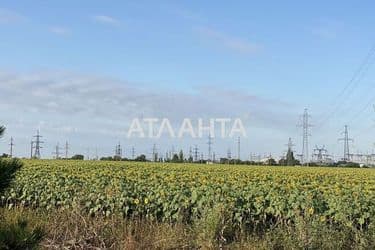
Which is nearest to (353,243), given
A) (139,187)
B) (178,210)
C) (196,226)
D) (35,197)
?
(196,226)

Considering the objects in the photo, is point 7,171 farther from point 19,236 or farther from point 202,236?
point 202,236

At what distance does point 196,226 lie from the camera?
797 centimetres

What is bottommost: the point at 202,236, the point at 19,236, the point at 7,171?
the point at 202,236

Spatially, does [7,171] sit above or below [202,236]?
above

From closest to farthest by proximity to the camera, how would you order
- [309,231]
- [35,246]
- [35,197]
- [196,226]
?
[35,246] → [309,231] → [196,226] → [35,197]

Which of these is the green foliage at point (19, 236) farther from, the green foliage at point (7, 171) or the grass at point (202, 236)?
the grass at point (202, 236)

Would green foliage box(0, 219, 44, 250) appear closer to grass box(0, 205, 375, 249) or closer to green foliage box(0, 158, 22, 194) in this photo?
green foliage box(0, 158, 22, 194)

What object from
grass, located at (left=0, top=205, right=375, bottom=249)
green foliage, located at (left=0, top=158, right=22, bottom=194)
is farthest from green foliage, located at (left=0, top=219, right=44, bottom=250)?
grass, located at (left=0, top=205, right=375, bottom=249)

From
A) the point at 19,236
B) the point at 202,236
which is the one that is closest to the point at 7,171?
the point at 19,236

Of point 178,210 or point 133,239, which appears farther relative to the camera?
point 178,210

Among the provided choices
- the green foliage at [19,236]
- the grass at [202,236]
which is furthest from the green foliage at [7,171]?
the grass at [202,236]

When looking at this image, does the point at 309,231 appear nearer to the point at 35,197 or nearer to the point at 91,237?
the point at 91,237

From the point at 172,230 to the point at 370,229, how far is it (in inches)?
106

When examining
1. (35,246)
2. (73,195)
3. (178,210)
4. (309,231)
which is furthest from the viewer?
(73,195)
